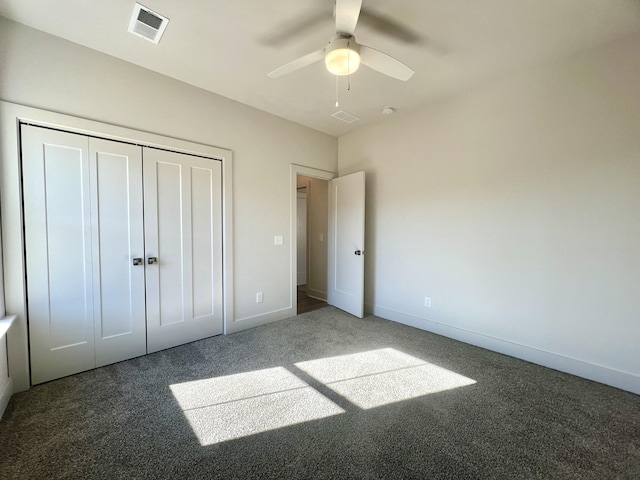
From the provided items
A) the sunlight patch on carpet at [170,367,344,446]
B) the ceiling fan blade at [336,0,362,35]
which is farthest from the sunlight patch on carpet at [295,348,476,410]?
the ceiling fan blade at [336,0,362,35]

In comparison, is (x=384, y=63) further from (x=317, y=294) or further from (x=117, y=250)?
(x=317, y=294)

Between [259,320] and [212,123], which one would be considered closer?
[212,123]

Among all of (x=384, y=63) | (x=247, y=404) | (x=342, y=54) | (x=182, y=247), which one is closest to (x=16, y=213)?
(x=182, y=247)

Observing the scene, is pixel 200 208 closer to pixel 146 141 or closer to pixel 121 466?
pixel 146 141

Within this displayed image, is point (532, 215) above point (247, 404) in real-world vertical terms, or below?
above

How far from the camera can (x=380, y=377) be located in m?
2.29

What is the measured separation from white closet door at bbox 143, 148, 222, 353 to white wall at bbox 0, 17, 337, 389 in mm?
253

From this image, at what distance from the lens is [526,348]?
2.59 m

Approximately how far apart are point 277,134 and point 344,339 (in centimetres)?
276

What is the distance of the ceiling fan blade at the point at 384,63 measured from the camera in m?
1.78

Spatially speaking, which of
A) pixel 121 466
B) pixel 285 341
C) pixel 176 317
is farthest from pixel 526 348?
pixel 176 317

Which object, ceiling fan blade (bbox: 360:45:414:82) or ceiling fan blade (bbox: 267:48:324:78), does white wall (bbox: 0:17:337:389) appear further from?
ceiling fan blade (bbox: 360:45:414:82)

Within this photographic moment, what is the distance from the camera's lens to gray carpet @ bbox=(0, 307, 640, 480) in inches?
56.2

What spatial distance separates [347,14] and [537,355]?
10.6ft
